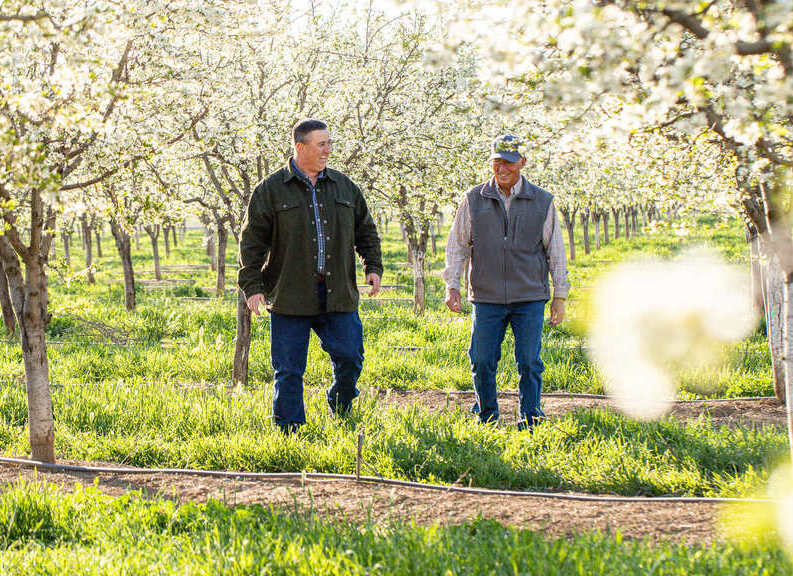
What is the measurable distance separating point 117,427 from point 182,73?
2.81 meters

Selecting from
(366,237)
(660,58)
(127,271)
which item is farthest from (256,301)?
(127,271)

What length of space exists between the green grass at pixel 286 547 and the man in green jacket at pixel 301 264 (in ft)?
5.50

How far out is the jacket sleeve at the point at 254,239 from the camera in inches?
203

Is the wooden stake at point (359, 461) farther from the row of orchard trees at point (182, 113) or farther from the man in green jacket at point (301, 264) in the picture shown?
the row of orchard trees at point (182, 113)

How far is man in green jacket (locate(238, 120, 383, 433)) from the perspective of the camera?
5121 mm

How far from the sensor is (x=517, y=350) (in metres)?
5.30

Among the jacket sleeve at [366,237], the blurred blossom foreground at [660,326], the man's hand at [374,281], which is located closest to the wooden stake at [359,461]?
the man's hand at [374,281]

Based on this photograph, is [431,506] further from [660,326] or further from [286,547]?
[660,326]


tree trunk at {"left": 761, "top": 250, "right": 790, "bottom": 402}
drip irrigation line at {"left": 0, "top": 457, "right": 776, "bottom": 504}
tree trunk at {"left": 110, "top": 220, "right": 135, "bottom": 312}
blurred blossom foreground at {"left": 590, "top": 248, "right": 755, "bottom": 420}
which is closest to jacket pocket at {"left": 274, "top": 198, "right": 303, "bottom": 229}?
drip irrigation line at {"left": 0, "top": 457, "right": 776, "bottom": 504}

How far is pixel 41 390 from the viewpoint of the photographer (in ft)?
15.2

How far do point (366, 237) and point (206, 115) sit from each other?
2768 millimetres

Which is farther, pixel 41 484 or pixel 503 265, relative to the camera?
pixel 503 265

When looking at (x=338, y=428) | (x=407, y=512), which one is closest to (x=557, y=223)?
(x=338, y=428)

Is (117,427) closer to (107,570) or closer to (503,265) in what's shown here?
(107,570)
